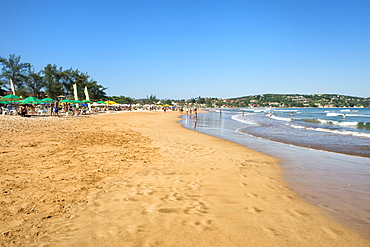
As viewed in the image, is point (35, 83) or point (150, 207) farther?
point (35, 83)

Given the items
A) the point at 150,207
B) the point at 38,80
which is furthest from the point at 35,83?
the point at 150,207

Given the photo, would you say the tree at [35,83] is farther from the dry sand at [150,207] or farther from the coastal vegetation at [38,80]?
the dry sand at [150,207]

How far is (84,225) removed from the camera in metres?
2.77

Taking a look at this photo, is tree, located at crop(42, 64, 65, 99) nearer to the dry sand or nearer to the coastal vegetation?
the coastal vegetation

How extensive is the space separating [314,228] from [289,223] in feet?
1.00

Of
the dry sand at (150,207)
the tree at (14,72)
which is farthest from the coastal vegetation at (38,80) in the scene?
the dry sand at (150,207)

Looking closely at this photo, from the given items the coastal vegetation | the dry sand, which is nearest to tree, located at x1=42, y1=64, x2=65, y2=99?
the coastal vegetation

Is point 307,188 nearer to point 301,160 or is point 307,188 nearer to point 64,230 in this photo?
point 301,160

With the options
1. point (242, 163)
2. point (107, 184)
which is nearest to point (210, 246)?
point (107, 184)

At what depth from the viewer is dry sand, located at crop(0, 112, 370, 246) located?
2602 mm

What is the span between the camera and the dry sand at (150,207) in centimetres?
260

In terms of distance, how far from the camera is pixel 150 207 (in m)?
3.38

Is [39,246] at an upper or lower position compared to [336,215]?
upper

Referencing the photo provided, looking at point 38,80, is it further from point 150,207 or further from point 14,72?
point 150,207
